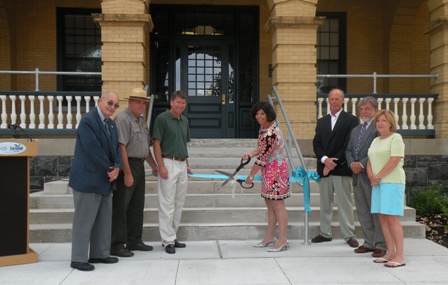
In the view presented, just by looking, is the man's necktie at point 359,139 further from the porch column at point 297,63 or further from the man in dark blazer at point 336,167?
the porch column at point 297,63

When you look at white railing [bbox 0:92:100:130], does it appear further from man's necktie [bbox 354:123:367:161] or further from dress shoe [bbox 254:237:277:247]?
man's necktie [bbox 354:123:367:161]

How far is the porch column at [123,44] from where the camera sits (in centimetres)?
955

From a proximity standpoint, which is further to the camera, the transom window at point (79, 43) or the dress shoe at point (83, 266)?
the transom window at point (79, 43)

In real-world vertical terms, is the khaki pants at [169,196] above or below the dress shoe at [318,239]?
above

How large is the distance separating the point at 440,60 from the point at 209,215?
23.1 feet

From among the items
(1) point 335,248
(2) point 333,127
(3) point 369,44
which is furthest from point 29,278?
(3) point 369,44

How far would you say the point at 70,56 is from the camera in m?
13.0

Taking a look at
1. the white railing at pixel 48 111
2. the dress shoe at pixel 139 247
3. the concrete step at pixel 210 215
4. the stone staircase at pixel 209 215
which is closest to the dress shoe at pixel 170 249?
the dress shoe at pixel 139 247

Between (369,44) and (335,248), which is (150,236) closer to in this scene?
(335,248)

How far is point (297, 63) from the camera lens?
994 cm

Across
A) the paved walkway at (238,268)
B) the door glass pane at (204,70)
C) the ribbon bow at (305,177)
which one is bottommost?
the paved walkway at (238,268)

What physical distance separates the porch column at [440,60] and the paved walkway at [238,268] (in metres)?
5.18

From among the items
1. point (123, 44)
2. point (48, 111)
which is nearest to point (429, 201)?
point (123, 44)

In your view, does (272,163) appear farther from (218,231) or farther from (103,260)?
(103,260)
